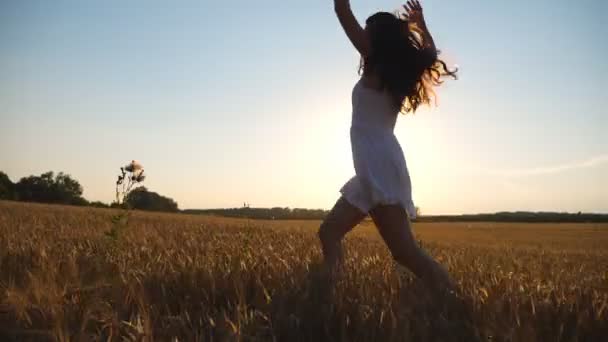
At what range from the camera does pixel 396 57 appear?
348 centimetres

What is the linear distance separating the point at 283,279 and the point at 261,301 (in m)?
0.64

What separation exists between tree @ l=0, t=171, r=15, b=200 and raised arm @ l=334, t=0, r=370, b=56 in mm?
66905

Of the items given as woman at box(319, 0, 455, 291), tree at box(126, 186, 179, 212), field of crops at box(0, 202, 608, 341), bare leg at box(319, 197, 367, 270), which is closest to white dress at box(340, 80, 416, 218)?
woman at box(319, 0, 455, 291)

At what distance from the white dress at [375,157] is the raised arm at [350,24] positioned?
0.32 metres

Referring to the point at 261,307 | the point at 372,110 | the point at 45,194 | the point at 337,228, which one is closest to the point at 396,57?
the point at 372,110

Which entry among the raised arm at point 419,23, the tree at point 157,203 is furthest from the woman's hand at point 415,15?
the tree at point 157,203

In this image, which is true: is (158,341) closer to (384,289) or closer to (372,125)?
(384,289)

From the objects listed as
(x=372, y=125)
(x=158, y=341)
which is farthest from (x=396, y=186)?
(x=158, y=341)

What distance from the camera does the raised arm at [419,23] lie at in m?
3.71

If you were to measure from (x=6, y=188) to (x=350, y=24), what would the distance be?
70.8m

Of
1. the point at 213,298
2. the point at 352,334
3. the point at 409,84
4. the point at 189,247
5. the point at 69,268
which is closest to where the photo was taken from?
the point at 352,334

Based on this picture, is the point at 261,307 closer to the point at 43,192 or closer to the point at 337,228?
the point at 337,228

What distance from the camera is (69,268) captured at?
152 inches

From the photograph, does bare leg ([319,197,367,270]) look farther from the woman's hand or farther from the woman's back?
the woman's hand
